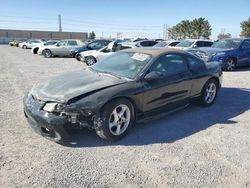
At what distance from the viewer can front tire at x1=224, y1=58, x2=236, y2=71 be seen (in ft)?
37.4

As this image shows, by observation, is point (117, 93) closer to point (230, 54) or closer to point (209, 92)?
point (209, 92)

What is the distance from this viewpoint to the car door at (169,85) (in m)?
4.22

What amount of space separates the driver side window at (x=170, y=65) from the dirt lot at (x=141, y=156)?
35.9 inches

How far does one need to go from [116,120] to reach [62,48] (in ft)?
54.4

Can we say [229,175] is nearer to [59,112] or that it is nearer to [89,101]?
[89,101]

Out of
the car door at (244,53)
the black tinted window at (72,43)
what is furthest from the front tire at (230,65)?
the black tinted window at (72,43)

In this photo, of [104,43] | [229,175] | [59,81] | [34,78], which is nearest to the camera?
[229,175]

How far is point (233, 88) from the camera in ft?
25.2

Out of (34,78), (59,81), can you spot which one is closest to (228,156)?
(59,81)

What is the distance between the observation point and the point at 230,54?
11.3 meters

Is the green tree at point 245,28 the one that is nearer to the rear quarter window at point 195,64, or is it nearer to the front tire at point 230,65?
the front tire at point 230,65

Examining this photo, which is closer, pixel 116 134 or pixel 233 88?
pixel 116 134

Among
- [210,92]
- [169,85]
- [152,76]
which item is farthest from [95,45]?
[152,76]

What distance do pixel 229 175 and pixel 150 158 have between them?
99cm
